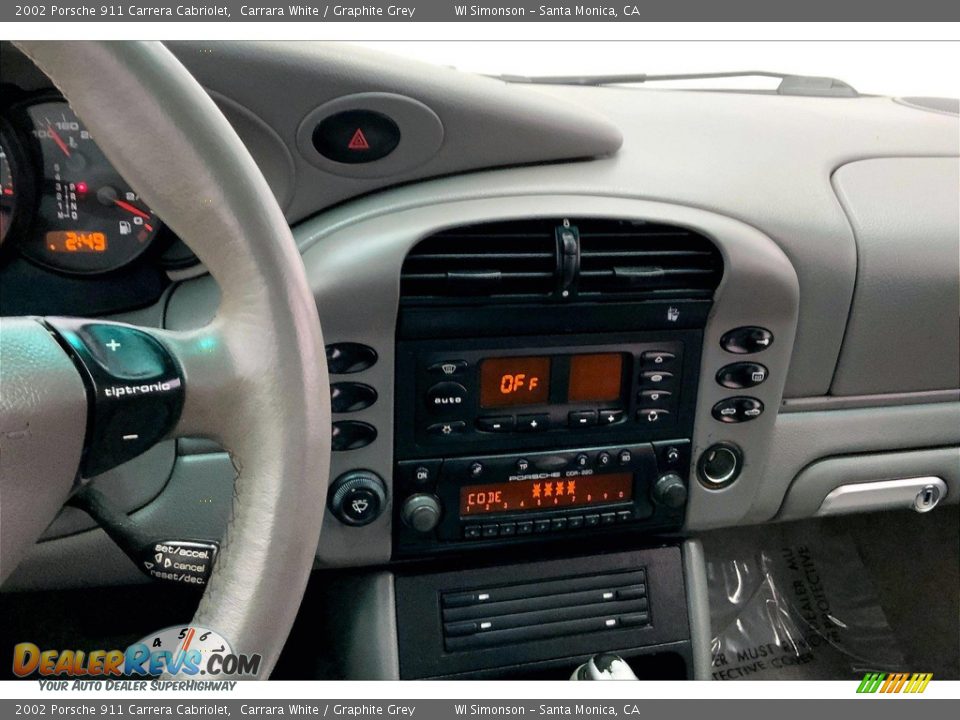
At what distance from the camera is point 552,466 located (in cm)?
119

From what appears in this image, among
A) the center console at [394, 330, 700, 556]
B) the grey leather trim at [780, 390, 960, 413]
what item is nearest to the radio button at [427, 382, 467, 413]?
the center console at [394, 330, 700, 556]

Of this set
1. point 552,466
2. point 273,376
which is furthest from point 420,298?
point 273,376

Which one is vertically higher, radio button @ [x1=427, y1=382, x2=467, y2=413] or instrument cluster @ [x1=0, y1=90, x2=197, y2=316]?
instrument cluster @ [x1=0, y1=90, x2=197, y2=316]

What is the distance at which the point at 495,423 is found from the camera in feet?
3.76

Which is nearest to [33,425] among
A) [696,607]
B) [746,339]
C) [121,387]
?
[121,387]

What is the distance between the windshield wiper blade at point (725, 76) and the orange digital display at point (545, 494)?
2.31 ft

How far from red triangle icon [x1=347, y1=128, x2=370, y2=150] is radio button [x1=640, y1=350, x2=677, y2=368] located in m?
0.48

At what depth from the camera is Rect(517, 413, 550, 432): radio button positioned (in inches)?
45.4

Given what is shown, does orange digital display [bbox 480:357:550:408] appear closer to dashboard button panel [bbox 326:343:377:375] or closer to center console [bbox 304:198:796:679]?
center console [bbox 304:198:796:679]

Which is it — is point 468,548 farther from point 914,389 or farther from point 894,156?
point 894,156

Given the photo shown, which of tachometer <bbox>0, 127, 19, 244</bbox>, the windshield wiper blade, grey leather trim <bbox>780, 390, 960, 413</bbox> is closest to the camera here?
tachometer <bbox>0, 127, 19, 244</bbox>

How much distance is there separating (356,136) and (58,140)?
0.33 metres

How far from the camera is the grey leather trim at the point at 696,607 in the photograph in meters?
1.38

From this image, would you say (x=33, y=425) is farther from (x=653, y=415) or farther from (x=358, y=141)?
(x=653, y=415)
